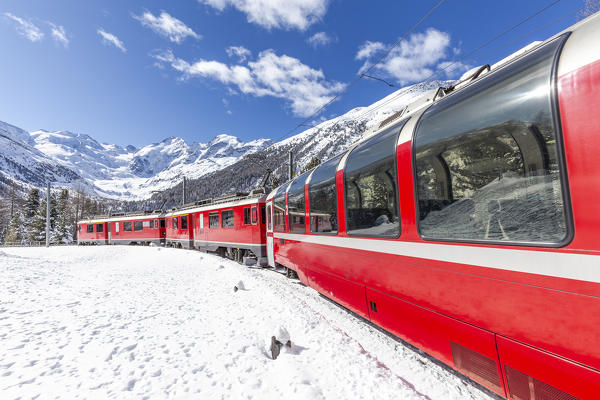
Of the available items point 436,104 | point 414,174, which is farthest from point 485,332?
point 436,104

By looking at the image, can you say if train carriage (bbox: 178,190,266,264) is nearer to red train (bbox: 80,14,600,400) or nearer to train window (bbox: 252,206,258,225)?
train window (bbox: 252,206,258,225)

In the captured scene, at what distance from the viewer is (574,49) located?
1.74 m

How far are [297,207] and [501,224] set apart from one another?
480 centimetres

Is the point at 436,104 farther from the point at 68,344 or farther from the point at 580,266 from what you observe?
the point at 68,344

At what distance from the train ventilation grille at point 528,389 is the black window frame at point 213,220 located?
13583mm

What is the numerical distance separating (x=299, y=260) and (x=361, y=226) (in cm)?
307

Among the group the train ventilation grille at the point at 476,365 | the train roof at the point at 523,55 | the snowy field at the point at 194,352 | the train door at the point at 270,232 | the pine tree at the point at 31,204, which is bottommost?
the snowy field at the point at 194,352

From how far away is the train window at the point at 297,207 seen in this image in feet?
20.5

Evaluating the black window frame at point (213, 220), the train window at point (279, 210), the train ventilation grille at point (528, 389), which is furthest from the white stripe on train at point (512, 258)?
the black window frame at point (213, 220)

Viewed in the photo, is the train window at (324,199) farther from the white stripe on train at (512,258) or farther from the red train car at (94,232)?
the red train car at (94,232)

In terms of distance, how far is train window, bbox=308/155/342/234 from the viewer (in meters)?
4.78

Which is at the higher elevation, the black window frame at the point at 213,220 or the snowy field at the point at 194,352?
the black window frame at the point at 213,220

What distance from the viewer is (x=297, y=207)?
21.6 feet

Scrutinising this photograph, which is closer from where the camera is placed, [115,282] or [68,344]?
[68,344]
